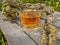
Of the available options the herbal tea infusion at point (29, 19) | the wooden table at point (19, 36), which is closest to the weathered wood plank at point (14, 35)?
the wooden table at point (19, 36)

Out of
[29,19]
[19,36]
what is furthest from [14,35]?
[29,19]

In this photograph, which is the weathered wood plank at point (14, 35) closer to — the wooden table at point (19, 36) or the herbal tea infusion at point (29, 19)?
the wooden table at point (19, 36)

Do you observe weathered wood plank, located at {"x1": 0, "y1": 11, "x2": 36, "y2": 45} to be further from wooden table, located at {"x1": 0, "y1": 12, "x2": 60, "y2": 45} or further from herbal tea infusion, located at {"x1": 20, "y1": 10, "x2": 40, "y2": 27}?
herbal tea infusion, located at {"x1": 20, "y1": 10, "x2": 40, "y2": 27}

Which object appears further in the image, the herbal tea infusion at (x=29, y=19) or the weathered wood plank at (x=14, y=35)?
the herbal tea infusion at (x=29, y=19)

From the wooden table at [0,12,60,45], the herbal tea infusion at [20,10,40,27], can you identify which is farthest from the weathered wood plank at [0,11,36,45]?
the herbal tea infusion at [20,10,40,27]

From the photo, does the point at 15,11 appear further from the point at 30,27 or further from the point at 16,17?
the point at 30,27

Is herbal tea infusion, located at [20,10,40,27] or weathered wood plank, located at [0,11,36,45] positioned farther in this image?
herbal tea infusion, located at [20,10,40,27]

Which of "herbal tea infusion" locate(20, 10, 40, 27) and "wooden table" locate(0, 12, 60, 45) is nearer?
"wooden table" locate(0, 12, 60, 45)

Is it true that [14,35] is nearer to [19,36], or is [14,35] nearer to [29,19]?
[19,36]
